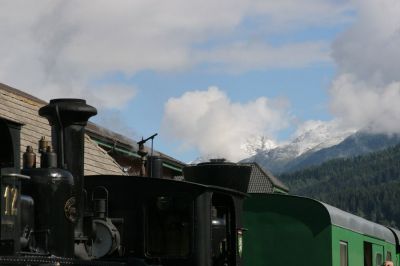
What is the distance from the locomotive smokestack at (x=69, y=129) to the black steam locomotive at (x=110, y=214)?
10 millimetres

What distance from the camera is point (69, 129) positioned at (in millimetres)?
8867

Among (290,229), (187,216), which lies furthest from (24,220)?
(290,229)

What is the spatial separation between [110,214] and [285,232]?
507 centimetres

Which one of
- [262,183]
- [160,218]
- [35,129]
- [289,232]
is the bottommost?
[289,232]

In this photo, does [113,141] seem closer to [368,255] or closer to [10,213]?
[368,255]

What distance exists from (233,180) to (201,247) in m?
2.48

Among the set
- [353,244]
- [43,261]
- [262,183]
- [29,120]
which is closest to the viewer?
[43,261]

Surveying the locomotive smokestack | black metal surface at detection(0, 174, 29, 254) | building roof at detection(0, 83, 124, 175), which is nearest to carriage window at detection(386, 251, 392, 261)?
building roof at detection(0, 83, 124, 175)

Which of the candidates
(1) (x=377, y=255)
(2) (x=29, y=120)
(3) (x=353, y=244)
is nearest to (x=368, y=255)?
(1) (x=377, y=255)

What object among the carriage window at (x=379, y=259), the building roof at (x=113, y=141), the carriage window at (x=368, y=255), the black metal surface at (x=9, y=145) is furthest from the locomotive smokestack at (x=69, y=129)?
the building roof at (x=113, y=141)

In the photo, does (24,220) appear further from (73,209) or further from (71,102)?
(71,102)

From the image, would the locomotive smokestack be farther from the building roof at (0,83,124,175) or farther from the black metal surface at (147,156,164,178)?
the building roof at (0,83,124,175)

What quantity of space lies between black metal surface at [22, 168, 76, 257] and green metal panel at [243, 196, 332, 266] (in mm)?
6467

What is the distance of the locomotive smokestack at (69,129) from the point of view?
28.3 feet
